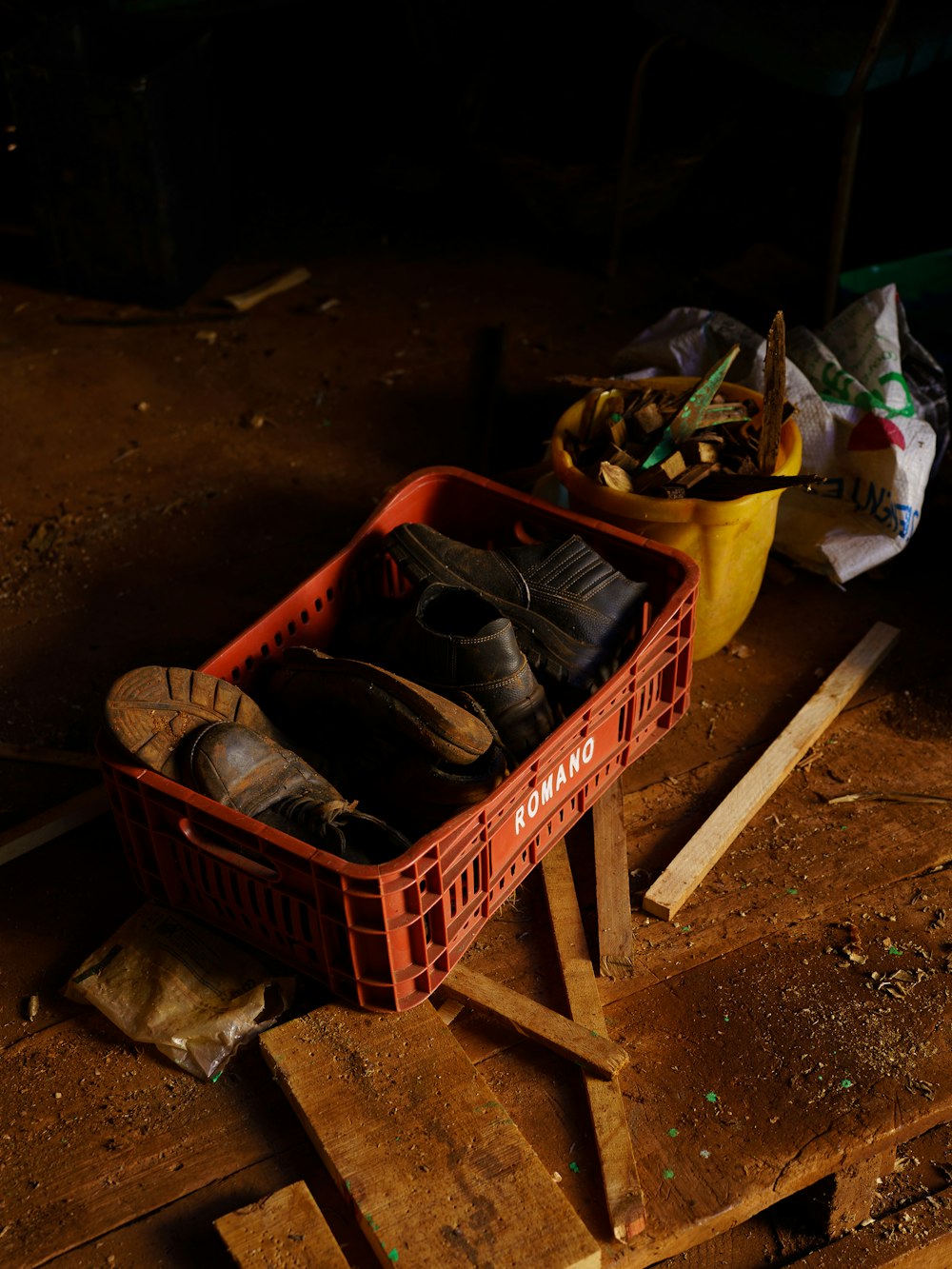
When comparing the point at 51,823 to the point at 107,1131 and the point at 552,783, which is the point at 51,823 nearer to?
the point at 107,1131

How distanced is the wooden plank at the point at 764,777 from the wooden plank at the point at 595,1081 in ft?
0.44

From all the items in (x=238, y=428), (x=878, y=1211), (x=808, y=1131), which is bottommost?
(x=878, y=1211)

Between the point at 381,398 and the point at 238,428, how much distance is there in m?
0.39

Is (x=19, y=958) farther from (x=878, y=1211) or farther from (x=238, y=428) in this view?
(x=238, y=428)

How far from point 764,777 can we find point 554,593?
0.50 metres

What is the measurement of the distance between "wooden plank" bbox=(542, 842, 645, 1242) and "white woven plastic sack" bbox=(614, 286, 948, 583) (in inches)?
38.4

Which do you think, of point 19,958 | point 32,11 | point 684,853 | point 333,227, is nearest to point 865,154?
point 333,227

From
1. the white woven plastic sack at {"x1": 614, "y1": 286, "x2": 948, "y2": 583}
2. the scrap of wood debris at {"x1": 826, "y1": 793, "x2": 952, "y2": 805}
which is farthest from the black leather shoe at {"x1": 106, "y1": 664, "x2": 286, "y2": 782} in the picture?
the white woven plastic sack at {"x1": 614, "y1": 286, "x2": 948, "y2": 583}

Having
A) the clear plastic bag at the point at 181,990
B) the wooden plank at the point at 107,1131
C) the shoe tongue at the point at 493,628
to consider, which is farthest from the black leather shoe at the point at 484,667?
the wooden plank at the point at 107,1131

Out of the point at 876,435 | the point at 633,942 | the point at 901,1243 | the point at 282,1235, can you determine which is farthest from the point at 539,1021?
the point at 876,435

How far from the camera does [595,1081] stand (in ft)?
5.36

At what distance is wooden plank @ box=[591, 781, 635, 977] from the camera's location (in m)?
1.80

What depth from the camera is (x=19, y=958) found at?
71.9 inches

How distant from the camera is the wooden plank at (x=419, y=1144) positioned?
143 centimetres
